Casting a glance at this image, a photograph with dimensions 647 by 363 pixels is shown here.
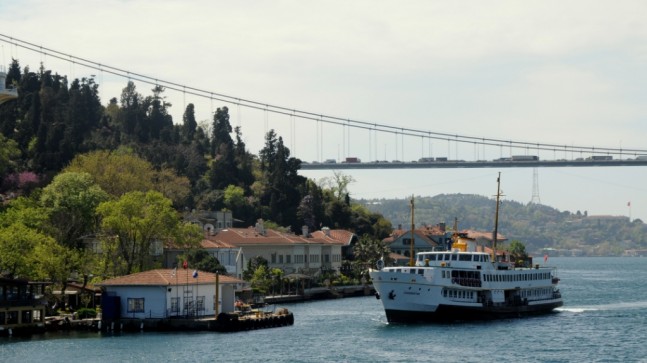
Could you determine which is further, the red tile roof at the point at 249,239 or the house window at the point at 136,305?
the red tile roof at the point at 249,239

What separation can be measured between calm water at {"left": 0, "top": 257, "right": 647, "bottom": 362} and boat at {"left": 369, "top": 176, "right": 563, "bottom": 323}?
4.49ft

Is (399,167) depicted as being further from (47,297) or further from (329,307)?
(47,297)

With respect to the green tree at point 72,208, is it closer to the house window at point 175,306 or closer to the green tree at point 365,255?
the house window at point 175,306

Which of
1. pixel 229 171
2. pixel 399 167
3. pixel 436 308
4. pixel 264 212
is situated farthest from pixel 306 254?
pixel 399 167

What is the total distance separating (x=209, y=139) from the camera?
166m

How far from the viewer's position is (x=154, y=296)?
67.8 metres

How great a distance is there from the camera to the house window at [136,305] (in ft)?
223

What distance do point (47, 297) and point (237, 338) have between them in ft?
49.2

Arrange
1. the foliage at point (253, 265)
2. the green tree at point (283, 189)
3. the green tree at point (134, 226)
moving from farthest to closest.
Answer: the green tree at point (283, 189), the foliage at point (253, 265), the green tree at point (134, 226)

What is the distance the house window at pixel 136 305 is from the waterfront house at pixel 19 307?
15.9ft

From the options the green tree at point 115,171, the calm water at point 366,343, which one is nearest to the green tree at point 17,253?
the calm water at point 366,343

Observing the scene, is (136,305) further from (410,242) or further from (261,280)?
(410,242)

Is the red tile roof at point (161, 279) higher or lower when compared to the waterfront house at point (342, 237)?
lower

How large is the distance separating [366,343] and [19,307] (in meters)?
19.5
